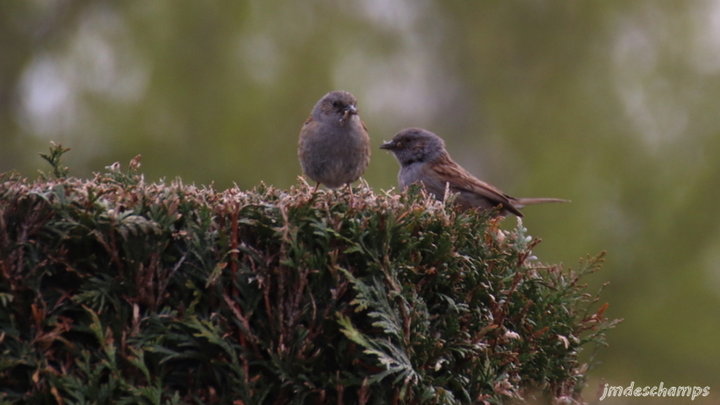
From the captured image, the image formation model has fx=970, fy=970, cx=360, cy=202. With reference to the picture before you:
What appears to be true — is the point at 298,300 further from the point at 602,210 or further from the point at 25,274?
the point at 602,210

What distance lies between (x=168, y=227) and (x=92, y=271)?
30cm

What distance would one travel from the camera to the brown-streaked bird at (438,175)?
746 centimetres

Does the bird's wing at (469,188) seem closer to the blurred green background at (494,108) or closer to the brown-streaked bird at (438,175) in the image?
the brown-streaked bird at (438,175)

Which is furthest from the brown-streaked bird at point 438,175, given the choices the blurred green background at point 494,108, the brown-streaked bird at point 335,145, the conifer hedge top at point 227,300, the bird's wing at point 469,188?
the blurred green background at point 494,108

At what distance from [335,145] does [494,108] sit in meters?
11.4

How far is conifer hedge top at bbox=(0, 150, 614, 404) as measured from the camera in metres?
3.29

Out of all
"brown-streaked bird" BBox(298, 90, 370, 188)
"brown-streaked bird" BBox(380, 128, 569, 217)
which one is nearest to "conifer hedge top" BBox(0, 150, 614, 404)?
"brown-streaked bird" BBox(298, 90, 370, 188)

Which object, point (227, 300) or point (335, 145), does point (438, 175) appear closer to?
point (335, 145)

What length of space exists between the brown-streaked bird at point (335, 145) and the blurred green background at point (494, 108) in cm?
805

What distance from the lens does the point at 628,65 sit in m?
16.2

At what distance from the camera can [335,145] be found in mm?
7141

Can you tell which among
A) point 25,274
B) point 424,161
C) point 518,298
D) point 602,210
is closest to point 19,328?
point 25,274

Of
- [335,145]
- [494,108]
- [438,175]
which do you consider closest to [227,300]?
[335,145]

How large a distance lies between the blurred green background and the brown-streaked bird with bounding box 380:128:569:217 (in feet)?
24.6
